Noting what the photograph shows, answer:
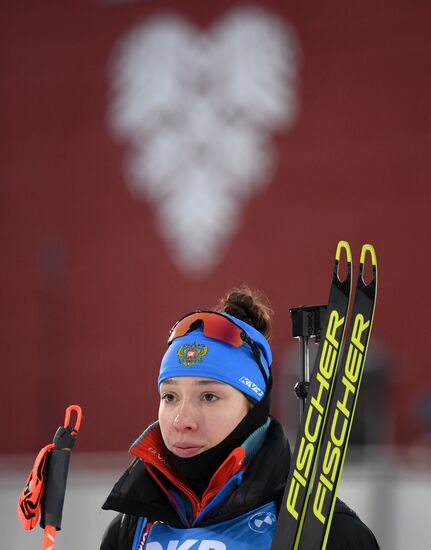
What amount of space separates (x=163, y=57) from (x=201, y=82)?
66 cm

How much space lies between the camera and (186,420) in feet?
7.27

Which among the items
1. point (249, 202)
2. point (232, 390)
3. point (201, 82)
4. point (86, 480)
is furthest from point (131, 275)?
point (232, 390)

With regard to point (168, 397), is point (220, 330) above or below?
above

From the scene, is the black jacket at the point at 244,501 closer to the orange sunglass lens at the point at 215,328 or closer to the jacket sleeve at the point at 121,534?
the jacket sleeve at the point at 121,534

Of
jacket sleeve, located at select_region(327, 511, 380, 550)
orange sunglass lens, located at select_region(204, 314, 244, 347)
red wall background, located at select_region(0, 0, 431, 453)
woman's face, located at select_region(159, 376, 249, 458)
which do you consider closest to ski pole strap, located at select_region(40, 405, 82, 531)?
woman's face, located at select_region(159, 376, 249, 458)

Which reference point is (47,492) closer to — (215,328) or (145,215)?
(215,328)

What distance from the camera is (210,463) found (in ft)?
7.36

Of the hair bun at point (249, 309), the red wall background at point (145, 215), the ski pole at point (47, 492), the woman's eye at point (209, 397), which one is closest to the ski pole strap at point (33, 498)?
the ski pole at point (47, 492)

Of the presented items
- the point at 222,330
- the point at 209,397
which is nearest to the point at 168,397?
the point at 209,397

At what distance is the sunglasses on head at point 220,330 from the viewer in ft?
7.69

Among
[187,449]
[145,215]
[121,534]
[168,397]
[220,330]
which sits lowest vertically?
[121,534]

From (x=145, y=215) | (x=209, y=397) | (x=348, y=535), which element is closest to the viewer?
(x=348, y=535)

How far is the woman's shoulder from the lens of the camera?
2.12 m

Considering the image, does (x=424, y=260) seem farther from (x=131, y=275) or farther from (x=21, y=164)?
(x=21, y=164)
